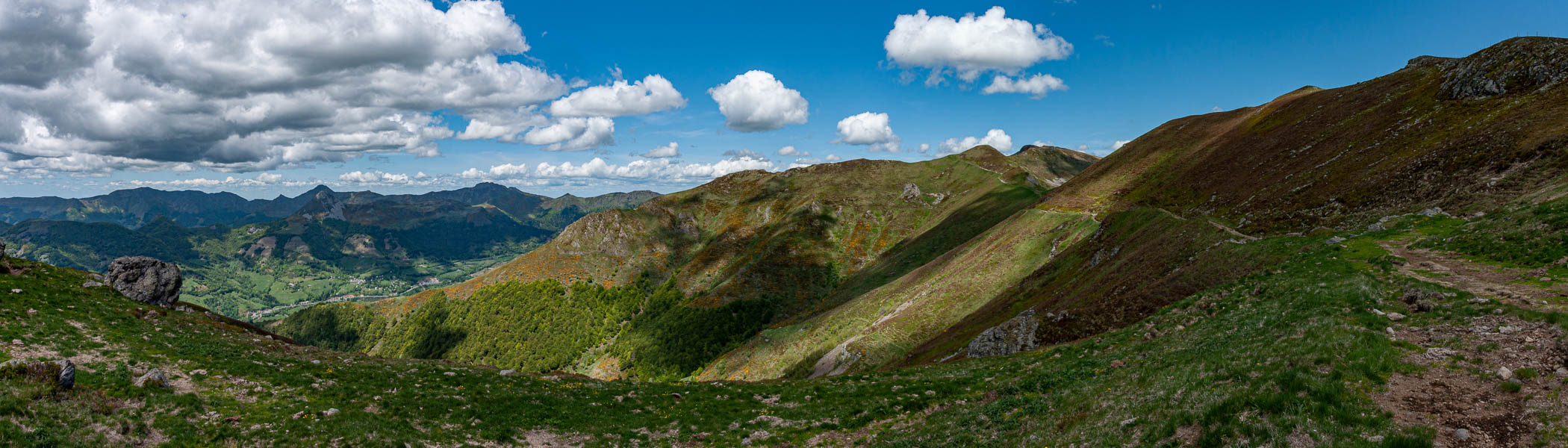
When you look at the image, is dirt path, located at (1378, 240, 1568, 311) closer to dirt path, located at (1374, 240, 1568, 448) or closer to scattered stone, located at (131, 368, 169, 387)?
dirt path, located at (1374, 240, 1568, 448)

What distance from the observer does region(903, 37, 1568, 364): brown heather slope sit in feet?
124

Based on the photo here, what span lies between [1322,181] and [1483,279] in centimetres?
4043

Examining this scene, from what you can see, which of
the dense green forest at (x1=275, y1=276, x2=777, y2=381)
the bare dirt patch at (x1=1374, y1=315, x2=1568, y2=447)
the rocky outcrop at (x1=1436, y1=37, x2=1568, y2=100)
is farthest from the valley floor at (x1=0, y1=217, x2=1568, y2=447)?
the dense green forest at (x1=275, y1=276, x2=777, y2=381)

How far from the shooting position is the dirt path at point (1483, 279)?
1805 cm

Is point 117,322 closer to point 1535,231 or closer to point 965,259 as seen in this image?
point 1535,231

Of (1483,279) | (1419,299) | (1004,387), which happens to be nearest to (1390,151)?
(1483,279)

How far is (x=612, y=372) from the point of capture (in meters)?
158

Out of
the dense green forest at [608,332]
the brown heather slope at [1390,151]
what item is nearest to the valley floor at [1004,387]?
the brown heather slope at [1390,151]

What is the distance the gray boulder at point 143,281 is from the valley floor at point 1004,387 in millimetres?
2967

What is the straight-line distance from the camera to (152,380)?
23.6 metres

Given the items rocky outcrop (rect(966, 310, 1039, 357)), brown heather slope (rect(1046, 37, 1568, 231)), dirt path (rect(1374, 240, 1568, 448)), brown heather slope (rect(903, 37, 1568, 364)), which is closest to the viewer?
dirt path (rect(1374, 240, 1568, 448))

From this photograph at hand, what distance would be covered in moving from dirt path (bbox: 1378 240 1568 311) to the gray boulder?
272 ft

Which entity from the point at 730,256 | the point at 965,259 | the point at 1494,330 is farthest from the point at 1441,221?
the point at 730,256

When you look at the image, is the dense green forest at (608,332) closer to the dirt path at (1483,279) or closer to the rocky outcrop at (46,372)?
the rocky outcrop at (46,372)
